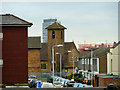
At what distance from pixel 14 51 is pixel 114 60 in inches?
1035

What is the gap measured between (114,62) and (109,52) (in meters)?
2.79

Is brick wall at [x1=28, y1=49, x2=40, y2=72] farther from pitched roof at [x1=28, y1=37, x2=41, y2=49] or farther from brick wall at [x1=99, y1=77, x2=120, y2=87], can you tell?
brick wall at [x1=99, y1=77, x2=120, y2=87]

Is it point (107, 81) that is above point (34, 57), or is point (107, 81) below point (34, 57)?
below

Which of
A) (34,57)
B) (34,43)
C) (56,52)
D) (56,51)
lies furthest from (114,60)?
(34,43)

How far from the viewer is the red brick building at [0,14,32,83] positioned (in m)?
33.8

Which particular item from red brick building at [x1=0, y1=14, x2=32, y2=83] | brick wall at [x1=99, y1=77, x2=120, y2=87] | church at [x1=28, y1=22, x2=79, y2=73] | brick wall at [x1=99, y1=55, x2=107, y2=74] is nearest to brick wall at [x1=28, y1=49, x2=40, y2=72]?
church at [x1=28, y1=22, x2=79, y2=73]

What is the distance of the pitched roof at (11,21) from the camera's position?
34.7m

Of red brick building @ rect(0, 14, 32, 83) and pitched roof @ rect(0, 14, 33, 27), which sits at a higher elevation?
pitched roof @ rect(0, 14, 33, 27)

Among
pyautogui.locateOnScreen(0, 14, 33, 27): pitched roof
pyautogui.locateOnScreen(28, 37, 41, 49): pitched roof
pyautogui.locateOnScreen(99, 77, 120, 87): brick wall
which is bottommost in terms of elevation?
pyautogui.locateOnScreen(99, 77, 120, 87): brick wall

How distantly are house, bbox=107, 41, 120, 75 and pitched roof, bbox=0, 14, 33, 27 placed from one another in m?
23.2

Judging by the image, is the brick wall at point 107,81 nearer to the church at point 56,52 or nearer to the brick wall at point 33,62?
the brick wall at point 33,62

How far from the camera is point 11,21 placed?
116ft

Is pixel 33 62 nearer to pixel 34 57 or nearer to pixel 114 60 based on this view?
pixel 34 57

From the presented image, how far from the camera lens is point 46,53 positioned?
103 m
